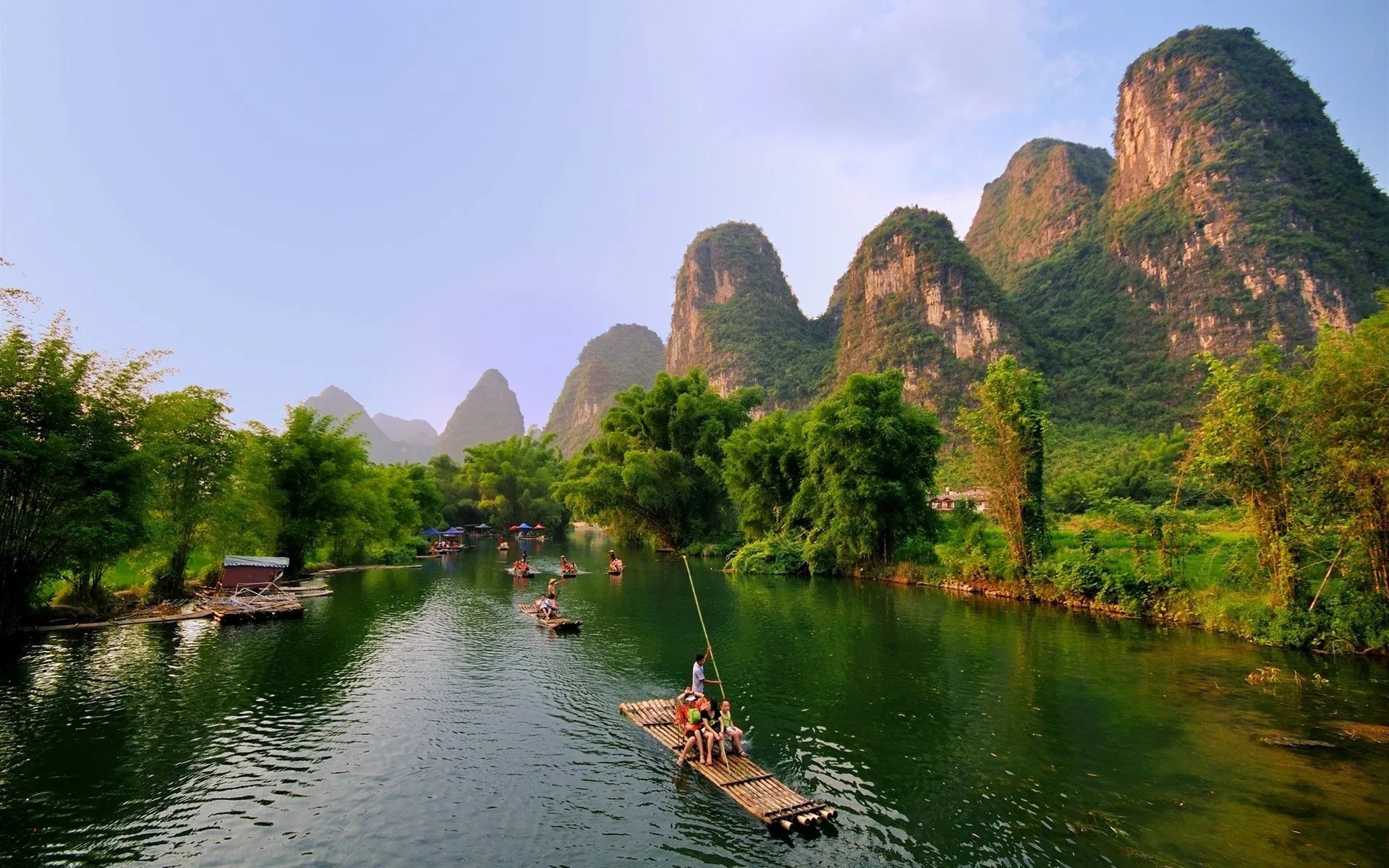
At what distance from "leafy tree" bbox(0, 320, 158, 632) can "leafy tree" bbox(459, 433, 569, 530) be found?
5751 cm

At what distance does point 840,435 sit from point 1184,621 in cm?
Answer: 1810

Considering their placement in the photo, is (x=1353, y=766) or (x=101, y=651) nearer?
(x=1353, y=766)

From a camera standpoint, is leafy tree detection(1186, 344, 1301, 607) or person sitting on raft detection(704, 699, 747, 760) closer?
person sitting on raft detection(704, 699, 747, 760)

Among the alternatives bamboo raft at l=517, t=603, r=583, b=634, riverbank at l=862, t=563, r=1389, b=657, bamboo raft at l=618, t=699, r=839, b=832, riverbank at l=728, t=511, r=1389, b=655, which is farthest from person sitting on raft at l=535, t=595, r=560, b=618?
riverbank at l=862, t=563, r=1389, b=657

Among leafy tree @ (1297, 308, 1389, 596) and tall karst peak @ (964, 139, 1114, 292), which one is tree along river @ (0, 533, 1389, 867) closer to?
leafy tree @ (1297, 308, 1389, 596)

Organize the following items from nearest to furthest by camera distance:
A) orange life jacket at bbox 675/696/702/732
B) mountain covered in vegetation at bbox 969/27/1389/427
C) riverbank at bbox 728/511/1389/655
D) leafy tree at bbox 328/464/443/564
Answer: orange life jacket at bbox 675/696/702/732 → riverbank at bbox 728/511/1389/655 → leafy tree at bbox 328/464/443/564 → mountain covered in vegetation at bbox 969/27/1389/427

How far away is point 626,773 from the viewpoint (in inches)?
450

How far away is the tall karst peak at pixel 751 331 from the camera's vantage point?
149 meters

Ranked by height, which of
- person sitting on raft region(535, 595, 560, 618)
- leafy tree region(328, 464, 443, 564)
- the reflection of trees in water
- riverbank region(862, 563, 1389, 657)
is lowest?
the reflection of trees in water

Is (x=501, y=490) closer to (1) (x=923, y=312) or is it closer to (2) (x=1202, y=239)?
(1) (x=923, y=312)

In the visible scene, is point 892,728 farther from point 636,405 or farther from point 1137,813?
point 636,405

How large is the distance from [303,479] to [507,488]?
148 feet

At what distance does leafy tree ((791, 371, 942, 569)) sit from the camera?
35875 millimetres

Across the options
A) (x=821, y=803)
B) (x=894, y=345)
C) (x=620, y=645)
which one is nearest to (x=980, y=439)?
(x=620, y=645)
